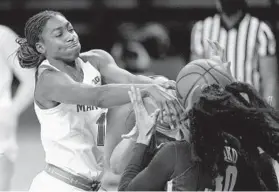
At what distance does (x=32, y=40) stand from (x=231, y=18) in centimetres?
278

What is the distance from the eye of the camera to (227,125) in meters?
3.07

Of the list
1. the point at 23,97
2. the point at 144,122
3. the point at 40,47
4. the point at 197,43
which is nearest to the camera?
the point at 144,122

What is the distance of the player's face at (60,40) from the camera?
3.67 m

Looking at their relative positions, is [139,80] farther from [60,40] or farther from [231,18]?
[231,18]

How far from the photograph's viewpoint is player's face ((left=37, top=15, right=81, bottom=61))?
3668 mm

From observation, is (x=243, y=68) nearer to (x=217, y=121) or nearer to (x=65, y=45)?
(x=65, y=45)

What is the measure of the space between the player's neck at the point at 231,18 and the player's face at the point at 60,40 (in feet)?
8.83

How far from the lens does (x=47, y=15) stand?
12.2 ft

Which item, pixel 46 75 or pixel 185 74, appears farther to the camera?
pixel 46 75

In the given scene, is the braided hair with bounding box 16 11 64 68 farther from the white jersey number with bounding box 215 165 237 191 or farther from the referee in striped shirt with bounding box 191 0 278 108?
the referee in striped shirt with bounding box 191 0 278 108

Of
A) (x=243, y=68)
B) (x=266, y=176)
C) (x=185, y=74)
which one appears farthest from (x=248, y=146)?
(x=243, y=68)

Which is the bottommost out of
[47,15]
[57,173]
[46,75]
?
[57,173]

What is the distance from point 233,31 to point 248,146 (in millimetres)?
3221

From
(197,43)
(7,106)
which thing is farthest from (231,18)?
(7,106)
